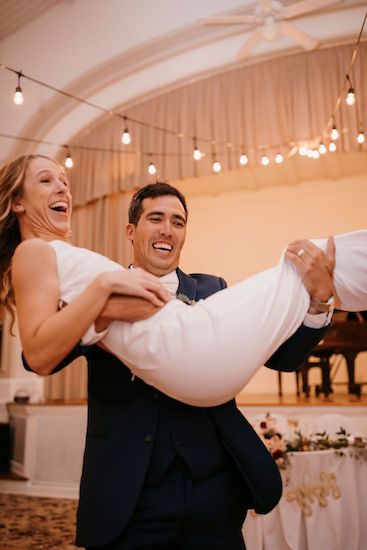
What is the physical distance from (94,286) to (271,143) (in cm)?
620

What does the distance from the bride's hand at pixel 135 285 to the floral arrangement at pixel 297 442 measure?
267 cm

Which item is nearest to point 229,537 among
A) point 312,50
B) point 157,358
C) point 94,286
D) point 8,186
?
point 157,358

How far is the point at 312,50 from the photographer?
6902 millimetres

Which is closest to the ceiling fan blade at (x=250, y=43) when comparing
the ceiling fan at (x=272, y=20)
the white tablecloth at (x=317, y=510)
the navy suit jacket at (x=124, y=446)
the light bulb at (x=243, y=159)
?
the ceiling fan at (x=272, y=20)

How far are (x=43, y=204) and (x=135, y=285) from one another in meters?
0.51

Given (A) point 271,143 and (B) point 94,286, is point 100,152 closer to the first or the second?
(A) point 271,143

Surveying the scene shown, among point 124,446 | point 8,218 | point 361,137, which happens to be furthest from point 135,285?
point 361,137

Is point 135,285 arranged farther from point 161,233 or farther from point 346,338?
point 346,338

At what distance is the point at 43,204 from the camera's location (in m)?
1.53

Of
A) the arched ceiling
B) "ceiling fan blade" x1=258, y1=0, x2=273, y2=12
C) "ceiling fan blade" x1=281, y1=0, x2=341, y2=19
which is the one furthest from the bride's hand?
the arched ceiling

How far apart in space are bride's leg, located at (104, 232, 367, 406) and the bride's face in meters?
0.47

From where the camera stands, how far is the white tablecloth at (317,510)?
3.51 m

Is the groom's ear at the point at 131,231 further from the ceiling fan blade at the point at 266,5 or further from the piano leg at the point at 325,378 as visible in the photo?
the piano leg at the point at 325,378

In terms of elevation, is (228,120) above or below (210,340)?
above
